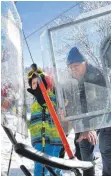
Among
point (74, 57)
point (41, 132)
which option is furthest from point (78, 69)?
point (41, 132)

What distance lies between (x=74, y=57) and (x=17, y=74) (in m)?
0.36

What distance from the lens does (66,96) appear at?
205 cm

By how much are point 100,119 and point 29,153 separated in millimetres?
504

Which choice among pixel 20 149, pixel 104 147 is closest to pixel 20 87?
pixel 20 149

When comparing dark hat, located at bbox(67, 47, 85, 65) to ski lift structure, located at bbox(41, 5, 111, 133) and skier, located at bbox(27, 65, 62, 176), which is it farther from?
skier, located at bbox(27, 65, 62, 176)

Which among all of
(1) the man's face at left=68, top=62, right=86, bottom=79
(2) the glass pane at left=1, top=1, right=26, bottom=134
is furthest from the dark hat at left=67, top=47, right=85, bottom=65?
(2) the glass pane at left=1, top=1, right=26, bottom=134

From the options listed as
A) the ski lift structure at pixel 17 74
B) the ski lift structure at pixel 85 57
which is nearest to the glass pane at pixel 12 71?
the ski lift structure at pixel 17 74

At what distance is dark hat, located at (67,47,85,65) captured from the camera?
204 centimetres

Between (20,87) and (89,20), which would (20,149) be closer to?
(20,87)

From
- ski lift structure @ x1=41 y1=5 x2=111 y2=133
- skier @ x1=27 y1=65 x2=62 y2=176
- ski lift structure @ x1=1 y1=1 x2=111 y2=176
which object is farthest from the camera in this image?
skier @ x1=27 y1=65 x2=62 y2=176

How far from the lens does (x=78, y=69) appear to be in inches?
80.5

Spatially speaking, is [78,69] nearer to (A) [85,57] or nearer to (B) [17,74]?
(A) [85,57]

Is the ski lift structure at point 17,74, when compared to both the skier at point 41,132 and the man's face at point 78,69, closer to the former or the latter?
the man's face at point 78,69

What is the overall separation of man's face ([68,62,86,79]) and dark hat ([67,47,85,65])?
2 centimetres
